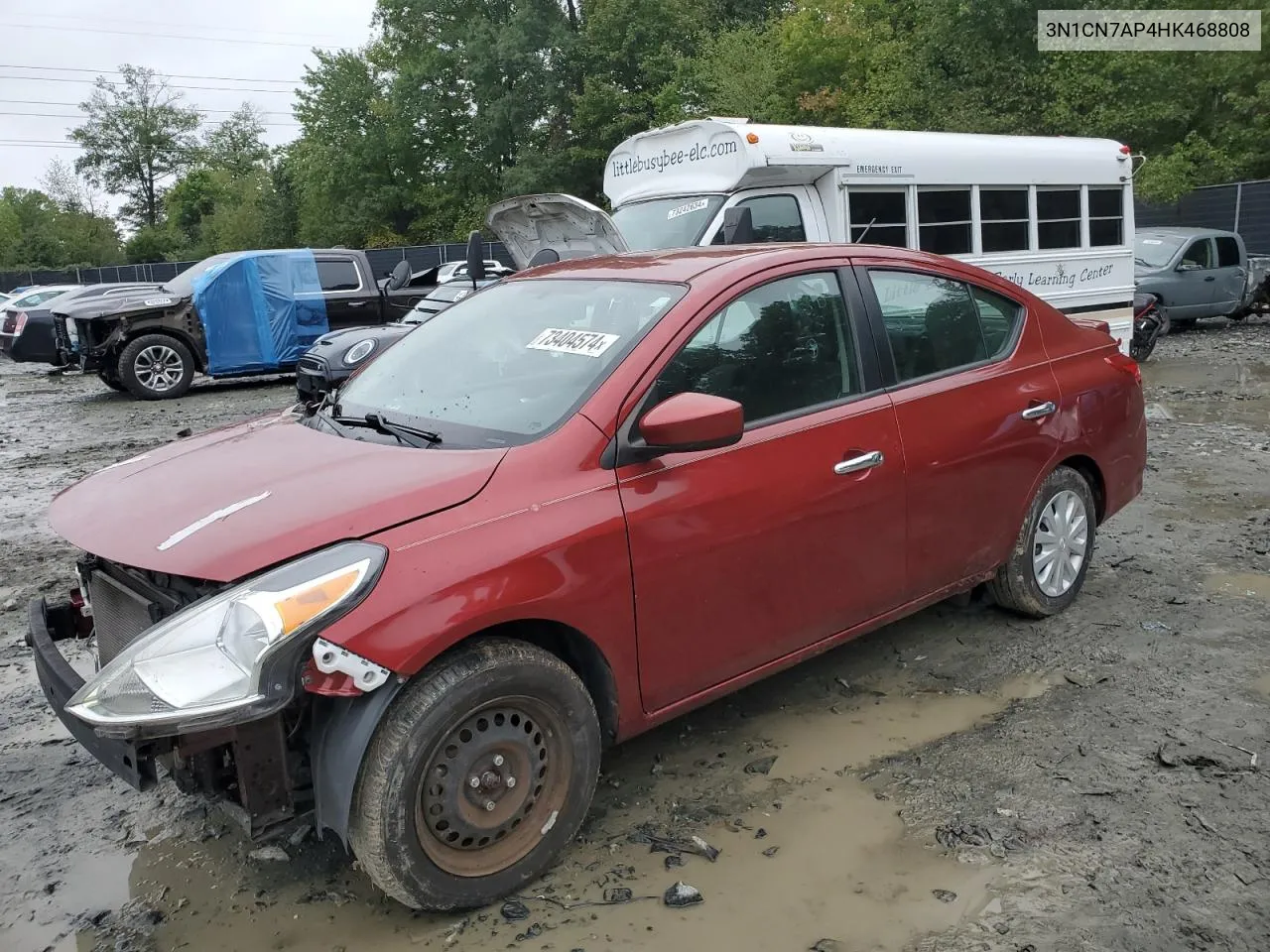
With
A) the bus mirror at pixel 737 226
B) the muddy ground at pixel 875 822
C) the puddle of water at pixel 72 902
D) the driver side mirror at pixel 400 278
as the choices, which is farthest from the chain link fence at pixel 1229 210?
the puddle of water at pixel 72 902

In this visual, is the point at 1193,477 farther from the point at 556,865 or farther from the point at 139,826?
the point at 139,826

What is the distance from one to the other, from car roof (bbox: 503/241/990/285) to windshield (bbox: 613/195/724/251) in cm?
496

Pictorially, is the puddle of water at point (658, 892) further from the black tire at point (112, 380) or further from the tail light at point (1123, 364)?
the black tire at point (112, 380)

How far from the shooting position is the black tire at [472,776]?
257 centimetres

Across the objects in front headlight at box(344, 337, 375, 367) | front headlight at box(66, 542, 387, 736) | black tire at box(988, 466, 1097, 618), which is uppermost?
front headlight at box(344, 337, 375, 367)

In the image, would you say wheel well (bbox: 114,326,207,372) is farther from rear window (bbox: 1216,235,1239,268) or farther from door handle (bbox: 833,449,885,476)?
rear window (bbox: 1216,235,1239,268)

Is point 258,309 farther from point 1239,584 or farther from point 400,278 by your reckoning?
point 1239,584

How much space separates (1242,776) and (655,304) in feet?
7.96

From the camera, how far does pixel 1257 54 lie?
21.9m

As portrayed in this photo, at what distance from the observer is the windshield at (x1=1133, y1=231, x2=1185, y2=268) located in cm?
1562

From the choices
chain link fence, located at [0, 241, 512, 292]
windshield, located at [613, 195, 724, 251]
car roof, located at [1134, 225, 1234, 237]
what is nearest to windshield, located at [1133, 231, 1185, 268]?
car roof, located at [1134, 225, 1234, 237]

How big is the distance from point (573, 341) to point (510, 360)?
234mm

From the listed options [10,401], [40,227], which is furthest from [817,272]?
[40,227]

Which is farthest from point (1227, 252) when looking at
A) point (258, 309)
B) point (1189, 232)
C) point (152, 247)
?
point (152, 247)
